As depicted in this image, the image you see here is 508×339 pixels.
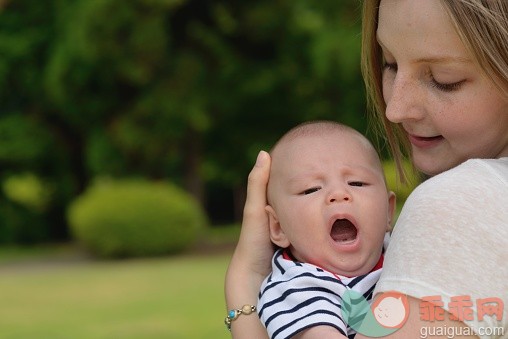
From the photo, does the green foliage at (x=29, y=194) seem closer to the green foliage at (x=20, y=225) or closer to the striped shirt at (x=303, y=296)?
the green foliage at (x=20, y=225)

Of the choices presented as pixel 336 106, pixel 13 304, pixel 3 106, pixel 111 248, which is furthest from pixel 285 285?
pixel 3 106

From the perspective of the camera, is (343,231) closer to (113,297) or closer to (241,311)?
(241,311)

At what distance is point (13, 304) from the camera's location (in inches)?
481

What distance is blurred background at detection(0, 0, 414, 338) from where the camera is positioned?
55.1 ft

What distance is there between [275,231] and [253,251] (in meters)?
0.07

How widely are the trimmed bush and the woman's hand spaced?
15.4 metres

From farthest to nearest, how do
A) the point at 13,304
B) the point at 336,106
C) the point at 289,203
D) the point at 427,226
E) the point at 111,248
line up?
the point at 336,106 → the point at 111,248 → the point at 13,304 → the point at 289,203 → the point at 427,226

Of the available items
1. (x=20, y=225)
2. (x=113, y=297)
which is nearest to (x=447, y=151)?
(x=113, y=297)

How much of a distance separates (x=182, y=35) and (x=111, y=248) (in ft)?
14.6

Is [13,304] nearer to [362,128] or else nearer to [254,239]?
[362,128]

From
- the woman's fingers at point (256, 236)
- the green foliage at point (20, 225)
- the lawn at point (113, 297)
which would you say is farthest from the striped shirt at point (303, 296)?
the green foliage at point (20, 225)

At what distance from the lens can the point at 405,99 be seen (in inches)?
65.7

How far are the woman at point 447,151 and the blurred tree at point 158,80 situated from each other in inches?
593

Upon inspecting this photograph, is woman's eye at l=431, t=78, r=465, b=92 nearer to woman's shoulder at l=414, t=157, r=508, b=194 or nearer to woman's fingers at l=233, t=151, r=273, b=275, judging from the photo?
woman's shoulder at l=414, t=157, r=508, b=194
